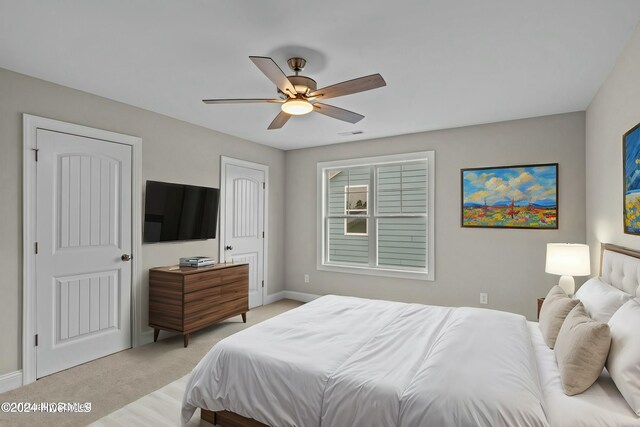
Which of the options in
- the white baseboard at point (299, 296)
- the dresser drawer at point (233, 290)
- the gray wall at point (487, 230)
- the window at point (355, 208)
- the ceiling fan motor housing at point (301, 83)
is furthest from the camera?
the white baseboard at point (299, 296)

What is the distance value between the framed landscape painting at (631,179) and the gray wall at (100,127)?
13.4ft

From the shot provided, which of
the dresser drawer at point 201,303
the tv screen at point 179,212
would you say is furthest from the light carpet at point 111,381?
the tv screen at point 179,212

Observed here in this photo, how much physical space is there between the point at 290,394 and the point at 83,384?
2058 mm

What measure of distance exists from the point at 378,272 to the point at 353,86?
3.21 m

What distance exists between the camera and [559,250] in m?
3.17

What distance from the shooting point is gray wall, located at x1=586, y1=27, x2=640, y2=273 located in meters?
2.25

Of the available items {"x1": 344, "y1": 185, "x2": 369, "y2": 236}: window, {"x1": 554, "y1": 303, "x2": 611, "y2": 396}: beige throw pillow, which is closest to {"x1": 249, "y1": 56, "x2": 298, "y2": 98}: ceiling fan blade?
{"x1": 554, "y1": 303, "x2": 611, "y2": 396}: beige throw pillow

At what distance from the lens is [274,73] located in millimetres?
2201

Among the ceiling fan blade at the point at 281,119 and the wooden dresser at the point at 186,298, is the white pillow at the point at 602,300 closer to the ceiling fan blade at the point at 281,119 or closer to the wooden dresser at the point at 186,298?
the ceiling fan blade at the point at 281,119

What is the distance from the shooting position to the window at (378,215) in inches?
188

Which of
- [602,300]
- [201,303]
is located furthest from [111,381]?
[602,300]

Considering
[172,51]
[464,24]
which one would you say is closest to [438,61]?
[464,24]

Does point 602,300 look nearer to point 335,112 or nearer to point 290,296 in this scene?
point 335,112

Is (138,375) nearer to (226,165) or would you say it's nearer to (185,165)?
(185,165)
